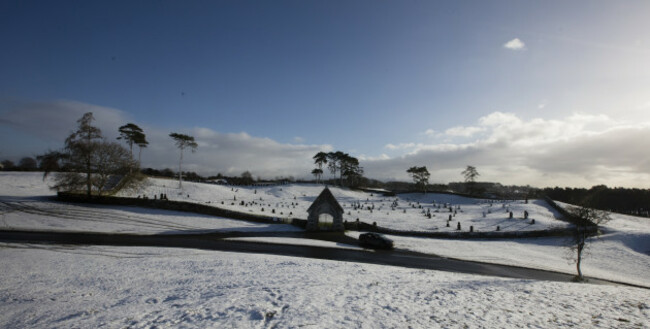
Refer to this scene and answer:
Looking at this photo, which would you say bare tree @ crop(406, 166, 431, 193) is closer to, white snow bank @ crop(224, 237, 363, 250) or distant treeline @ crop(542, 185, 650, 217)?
distant treeline @ crop(542, 185, 650, 217)

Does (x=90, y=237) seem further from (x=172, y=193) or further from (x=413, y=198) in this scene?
(x=413, y=198)

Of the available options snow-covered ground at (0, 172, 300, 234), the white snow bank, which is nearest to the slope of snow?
the white snow bank

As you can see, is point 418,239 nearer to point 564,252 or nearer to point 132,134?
point 564,252

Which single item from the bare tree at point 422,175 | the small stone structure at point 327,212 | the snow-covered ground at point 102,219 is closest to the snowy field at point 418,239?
the snow-covered ground at point 102,219

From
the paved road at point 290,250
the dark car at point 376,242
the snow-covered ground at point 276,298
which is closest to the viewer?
the snow-covered ground at point 276,298

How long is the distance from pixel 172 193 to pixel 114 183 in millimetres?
10830

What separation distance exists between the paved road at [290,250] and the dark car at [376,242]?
1008 millimetres

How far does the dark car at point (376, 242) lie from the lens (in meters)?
24.0

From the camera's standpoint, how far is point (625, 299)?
34.8 feet

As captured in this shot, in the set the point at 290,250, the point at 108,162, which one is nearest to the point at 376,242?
the point at 290,250

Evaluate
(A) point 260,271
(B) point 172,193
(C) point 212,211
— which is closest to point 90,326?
(A) point 260,271

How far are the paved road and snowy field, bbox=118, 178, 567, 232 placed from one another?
46.1ft

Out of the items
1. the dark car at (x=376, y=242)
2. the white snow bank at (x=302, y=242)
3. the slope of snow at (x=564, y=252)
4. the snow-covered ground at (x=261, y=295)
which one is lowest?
the slope of snow at (x=564, y=252)

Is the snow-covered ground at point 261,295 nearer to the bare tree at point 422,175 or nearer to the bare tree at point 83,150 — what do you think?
the bare tree at point 83,150
